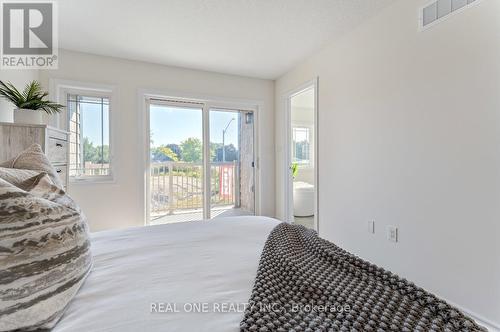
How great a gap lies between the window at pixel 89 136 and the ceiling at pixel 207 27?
64cm

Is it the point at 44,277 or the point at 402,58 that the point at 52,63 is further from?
the point at 402,58

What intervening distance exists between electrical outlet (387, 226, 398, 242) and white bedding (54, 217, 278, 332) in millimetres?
1414

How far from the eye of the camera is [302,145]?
19.1 feet

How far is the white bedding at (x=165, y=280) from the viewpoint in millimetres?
623

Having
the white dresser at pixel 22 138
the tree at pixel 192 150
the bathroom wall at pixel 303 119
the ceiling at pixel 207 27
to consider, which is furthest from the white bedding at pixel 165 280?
the bathroom wall at pixel 303 119

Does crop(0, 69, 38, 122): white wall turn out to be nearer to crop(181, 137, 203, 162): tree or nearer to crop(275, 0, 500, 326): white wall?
crop(181, 137, 203, 162): tree

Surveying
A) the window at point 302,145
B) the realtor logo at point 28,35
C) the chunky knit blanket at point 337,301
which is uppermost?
the realtor logo at point 28,35

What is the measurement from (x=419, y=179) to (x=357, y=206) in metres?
0.71

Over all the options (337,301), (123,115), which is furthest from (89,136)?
(337,301)

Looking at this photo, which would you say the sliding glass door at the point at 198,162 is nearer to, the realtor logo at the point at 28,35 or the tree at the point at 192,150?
the tree at the point at 192,150

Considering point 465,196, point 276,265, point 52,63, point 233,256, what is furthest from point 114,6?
point 465,196

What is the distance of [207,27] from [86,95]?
1.88 m

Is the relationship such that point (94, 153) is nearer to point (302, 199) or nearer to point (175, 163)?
point (175, 163)

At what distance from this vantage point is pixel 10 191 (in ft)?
1.95
